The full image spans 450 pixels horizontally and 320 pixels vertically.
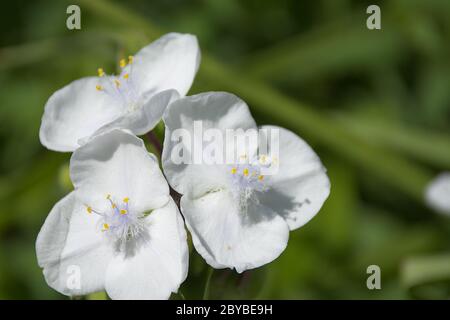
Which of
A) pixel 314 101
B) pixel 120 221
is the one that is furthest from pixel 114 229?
pixel 314 101

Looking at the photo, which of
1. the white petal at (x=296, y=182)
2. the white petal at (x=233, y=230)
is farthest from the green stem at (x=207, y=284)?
the white petal at (x=296, y=182)

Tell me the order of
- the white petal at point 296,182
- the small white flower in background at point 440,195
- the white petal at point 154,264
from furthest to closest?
the small white flower in background at point 440,195 < the white petal at point 296,182 < the white petal at point 154,264

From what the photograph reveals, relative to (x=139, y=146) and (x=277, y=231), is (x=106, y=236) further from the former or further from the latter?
(x=277, y=231)

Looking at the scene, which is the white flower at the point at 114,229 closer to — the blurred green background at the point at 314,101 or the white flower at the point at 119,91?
the white flower at the point at 119,91

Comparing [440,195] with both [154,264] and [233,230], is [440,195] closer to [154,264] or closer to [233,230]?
[233,230]

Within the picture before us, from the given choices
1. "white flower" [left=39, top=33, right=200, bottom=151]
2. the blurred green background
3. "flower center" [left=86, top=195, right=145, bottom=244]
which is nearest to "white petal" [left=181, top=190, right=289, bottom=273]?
"flower center" [left=86, top=195, right=145, bottom=244]
